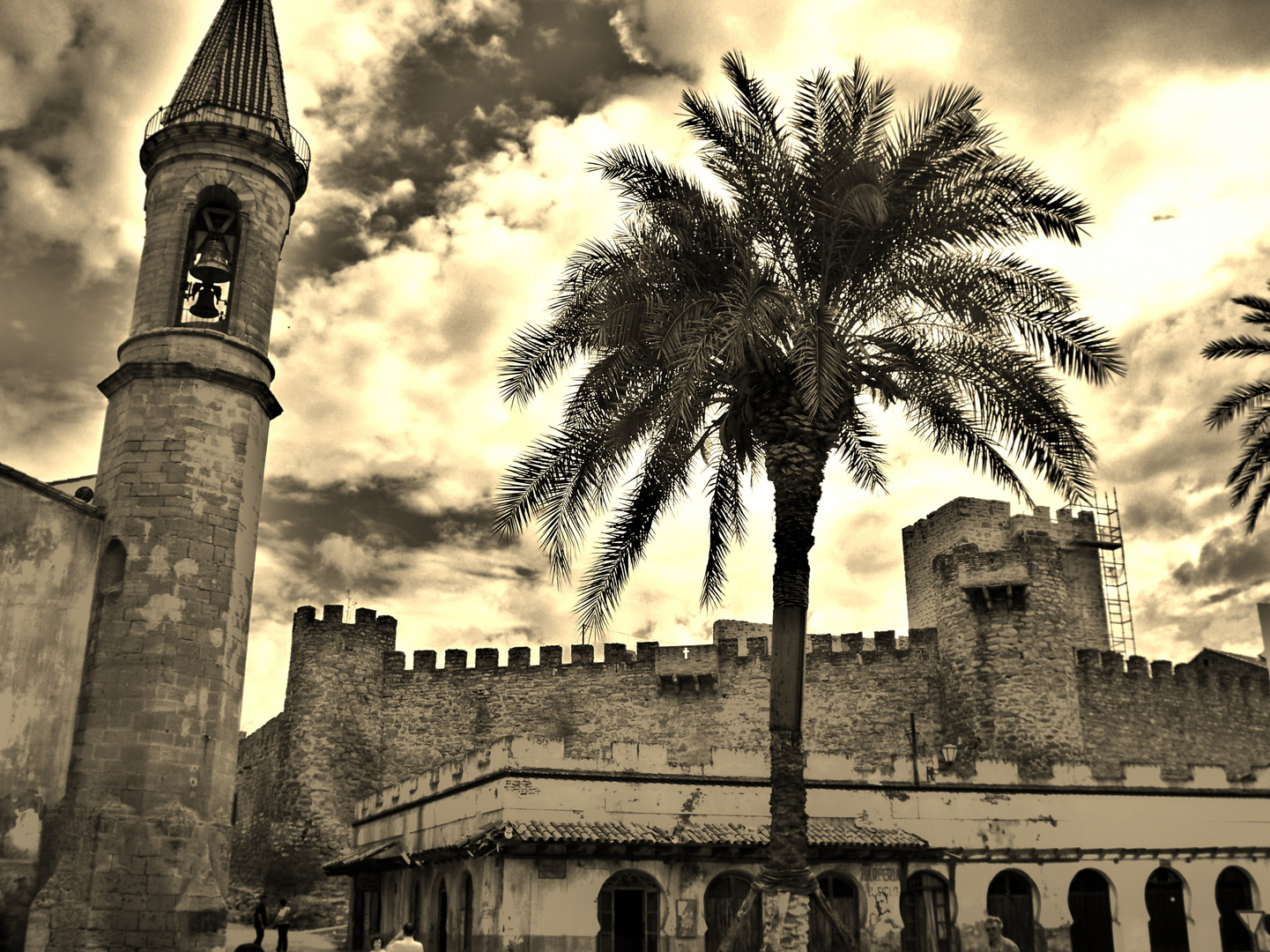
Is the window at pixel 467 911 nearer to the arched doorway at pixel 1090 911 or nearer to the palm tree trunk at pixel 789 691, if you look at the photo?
the palm tree trunk at pixel 789 691

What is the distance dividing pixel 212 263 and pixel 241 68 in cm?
362

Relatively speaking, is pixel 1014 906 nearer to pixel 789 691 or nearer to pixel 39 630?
pixel 789 691

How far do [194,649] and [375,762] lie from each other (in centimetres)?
1658

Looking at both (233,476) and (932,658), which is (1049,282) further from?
(932,658)

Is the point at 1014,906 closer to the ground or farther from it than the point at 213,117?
closer to the ground

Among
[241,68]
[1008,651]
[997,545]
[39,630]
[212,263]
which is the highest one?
[241,68]

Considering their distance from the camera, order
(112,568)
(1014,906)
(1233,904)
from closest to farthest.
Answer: (112,568) < (1014,906) < (1233,904)

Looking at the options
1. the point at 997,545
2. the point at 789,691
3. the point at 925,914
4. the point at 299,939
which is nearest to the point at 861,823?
the point at 925,914

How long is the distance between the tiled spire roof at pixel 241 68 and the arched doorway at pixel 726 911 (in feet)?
43.1

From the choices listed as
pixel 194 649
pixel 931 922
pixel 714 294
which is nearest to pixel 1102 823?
pixel 931 922

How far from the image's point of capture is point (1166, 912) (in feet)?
67.2

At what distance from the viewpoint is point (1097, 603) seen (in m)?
38.8

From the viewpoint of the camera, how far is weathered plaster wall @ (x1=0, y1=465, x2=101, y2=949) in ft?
47.2

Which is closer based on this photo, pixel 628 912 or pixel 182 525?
pixel 182 525
